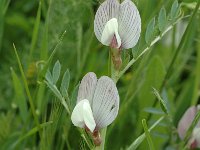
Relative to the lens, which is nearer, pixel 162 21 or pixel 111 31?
pixel 111 31

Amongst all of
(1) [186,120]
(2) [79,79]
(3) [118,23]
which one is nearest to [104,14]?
(3) [118,23]

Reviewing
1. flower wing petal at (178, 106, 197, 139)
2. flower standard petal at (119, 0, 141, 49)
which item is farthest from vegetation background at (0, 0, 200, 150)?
flower standard petal at (119, 0, 141, 49)

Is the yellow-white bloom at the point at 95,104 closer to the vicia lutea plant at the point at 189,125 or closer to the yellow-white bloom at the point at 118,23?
Result: the yellow-white bloom at the point at 118,23

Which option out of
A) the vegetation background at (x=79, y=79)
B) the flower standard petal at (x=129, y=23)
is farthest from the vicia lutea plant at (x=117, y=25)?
the vegetation background at (x=79, y=79)

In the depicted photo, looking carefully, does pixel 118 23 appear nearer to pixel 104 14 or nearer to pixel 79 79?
pixel 104 14

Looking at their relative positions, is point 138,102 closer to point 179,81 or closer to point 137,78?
point 137,78

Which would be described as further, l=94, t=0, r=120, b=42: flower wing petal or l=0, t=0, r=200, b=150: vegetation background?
l=0, t=0, r=200, b=150: vegetation background

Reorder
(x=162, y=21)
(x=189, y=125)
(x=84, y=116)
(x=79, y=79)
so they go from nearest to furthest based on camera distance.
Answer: (x=84, y=116) → (x=162, y=21) → (x=189, y=125) → (x=79, y=79)

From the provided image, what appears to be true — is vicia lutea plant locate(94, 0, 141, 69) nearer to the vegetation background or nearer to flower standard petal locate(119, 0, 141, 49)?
flower standard petal locate(119, 0, 141, 49)
